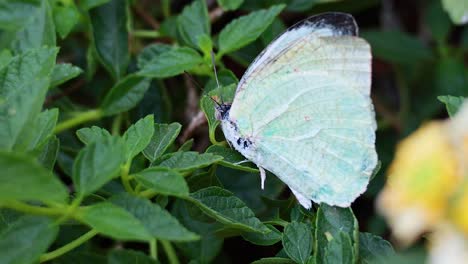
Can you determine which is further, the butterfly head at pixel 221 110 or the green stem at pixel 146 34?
the green stem at pixel 146 34

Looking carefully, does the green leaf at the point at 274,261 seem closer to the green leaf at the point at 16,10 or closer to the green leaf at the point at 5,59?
the green leaf at the point at 5,59

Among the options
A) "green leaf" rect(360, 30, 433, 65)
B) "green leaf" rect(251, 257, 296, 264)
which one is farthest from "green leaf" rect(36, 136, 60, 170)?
"green leaf" rect(360, 30, 433, 65)

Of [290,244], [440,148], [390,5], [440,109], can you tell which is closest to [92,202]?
[290,244]

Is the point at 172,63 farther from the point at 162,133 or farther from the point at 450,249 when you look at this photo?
the point at 450,249

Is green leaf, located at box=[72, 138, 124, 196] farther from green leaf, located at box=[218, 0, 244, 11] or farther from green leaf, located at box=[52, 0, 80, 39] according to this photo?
green leaf, located at box=[218, 0, 244, 11]

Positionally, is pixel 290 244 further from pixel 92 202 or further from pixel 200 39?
pixel 200 39

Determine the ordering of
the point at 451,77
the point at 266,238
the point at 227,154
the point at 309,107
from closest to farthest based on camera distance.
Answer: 1. the point at 266,238
2. the point at 227,154
3. the point at 309,107
4. the point at 451,77

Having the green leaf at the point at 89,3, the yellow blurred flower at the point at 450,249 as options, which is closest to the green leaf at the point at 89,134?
the green leaf at the point at 89,3

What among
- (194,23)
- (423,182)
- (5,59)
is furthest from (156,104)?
(423,182)
